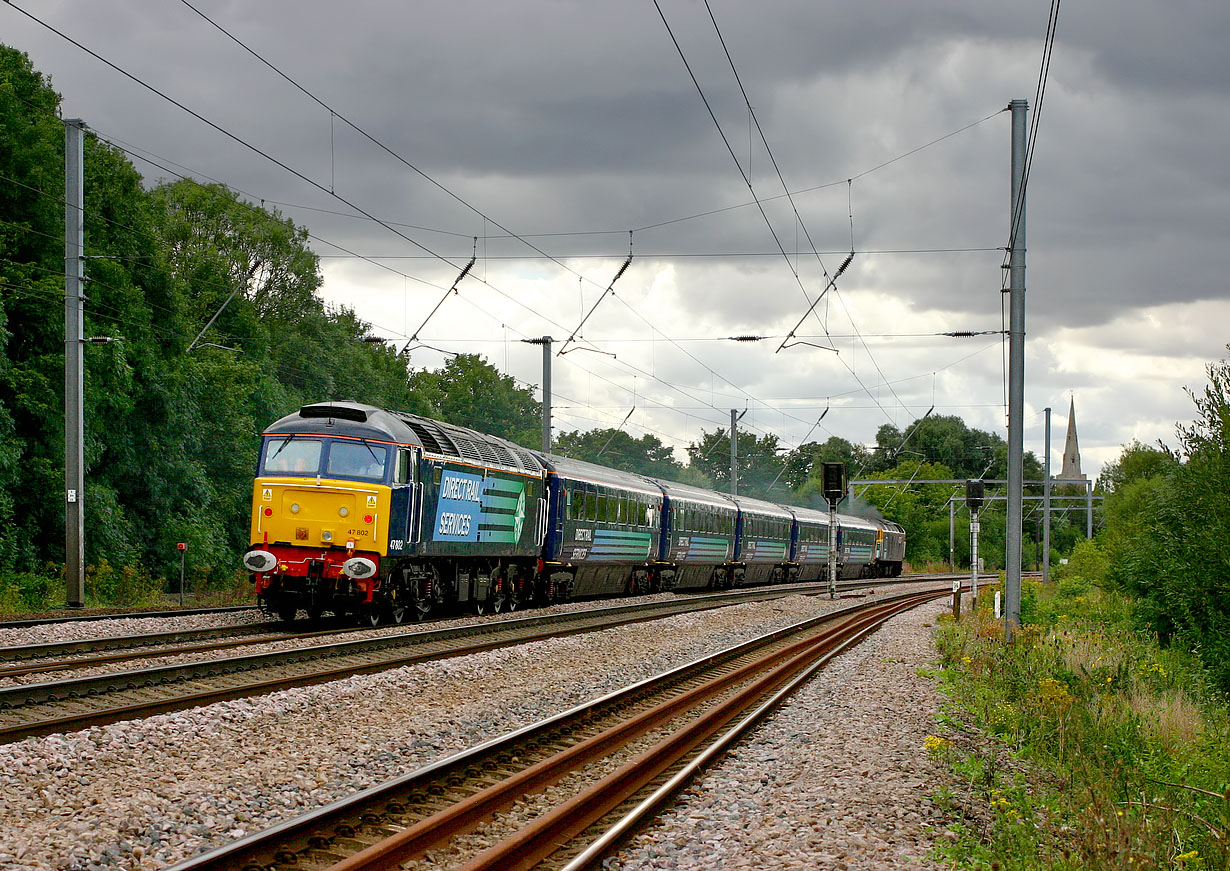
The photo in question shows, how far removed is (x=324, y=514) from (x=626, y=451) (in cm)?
9453

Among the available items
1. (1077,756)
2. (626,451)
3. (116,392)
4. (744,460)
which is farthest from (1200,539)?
(744,460)

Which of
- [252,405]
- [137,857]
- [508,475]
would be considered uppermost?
[252,405]

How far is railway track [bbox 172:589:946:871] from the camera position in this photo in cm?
675

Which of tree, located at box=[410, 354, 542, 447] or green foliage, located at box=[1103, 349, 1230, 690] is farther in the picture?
tree, located at box=[410, 354, 542, 447]

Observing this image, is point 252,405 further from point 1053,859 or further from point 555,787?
point 1053,859

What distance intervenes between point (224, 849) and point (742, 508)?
39.7 meters

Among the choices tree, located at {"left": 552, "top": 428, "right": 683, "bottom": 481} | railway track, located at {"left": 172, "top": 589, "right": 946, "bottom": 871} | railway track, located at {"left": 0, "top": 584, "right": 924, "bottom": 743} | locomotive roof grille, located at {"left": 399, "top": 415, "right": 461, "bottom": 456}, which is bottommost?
railway track, located at {"left": 172, "top": 589, "right": 946, "bottom": 871}

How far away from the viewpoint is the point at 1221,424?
17.5m

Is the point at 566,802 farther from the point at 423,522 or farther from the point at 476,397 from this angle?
the point at 476,397

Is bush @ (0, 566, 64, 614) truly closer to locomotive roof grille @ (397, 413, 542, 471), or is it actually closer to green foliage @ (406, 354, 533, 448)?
locomotive roof grille @ (397, 413, 542, 471)

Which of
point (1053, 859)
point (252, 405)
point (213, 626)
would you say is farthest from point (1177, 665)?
point (252, 405)

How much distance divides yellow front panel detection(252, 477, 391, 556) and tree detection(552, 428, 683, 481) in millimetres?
86518

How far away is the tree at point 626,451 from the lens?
110 m

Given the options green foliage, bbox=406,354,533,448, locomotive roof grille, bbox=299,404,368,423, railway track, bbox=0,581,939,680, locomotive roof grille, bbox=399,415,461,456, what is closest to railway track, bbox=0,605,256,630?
railway track, bbox=0,581,939,680
